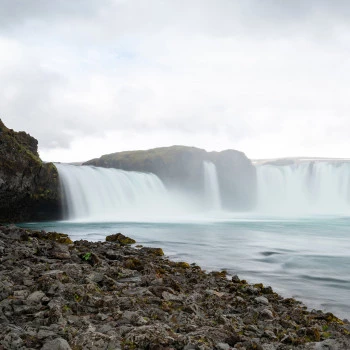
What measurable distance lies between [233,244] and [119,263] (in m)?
16.8

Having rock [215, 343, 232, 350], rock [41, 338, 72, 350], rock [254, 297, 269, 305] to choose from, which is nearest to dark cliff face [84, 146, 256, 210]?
rock [254, 297, 269, 305]

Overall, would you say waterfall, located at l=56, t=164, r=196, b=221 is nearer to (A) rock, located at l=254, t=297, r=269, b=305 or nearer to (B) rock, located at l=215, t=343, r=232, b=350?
(A) rock, located at l=254, t=297, r=269, b=305

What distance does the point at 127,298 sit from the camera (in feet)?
27.3

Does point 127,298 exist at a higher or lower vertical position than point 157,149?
lower

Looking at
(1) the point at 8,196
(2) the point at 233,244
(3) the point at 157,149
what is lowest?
(2) the point at 233,244

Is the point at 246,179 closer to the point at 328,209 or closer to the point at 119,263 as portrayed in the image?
the point at 328,209

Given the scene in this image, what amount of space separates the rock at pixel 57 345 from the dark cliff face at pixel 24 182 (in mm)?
32312

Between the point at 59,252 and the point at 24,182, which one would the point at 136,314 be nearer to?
the point at 59,252

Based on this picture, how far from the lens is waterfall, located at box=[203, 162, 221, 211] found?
85.2 m

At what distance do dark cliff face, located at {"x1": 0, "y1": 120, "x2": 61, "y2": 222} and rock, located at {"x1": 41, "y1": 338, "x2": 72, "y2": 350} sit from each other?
1272 inches

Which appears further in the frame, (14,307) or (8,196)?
(8,196)

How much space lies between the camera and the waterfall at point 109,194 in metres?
48.1

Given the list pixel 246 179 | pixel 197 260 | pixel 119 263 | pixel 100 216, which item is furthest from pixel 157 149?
pixel 119 263

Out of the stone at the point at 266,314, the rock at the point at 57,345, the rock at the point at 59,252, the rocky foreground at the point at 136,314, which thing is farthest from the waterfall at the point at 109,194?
the rock at the point at 57,345
